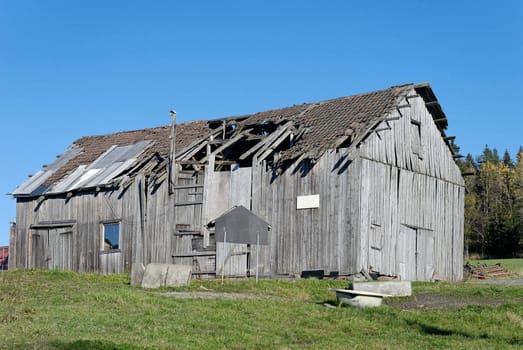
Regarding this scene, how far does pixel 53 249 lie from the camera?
132 ft

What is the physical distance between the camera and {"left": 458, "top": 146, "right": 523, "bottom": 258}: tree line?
7400 centimetres

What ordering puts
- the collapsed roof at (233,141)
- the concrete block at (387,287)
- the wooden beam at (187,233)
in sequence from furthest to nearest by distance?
the wooden beam at (187,233) < the collapsed roof at (233,141) < the concrete block at (387,287)

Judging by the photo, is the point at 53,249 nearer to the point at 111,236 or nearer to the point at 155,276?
the point at 111,236

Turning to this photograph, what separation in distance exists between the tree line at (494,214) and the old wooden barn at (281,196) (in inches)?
888

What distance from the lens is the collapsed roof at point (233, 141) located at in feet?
110

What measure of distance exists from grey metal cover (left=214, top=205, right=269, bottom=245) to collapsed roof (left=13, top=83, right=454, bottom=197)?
8.13 ft

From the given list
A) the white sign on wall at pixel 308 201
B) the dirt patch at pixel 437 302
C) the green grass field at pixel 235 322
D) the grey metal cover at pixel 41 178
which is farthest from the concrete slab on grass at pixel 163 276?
the grey metal cover at pixel 41 178

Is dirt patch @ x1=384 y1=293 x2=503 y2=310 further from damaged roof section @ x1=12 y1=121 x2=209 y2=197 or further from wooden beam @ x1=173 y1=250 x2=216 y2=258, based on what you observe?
damaged roof section @ x1=12 y1=121 x2=209 y2=197

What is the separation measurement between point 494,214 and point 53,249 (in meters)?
53.2

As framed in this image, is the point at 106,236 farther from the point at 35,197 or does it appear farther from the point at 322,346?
the point at 322,346

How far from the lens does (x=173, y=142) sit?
36062 millimetres

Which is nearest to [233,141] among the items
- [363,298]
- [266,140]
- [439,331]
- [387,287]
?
[266,140]

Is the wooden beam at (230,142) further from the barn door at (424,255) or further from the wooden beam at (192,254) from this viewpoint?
the barn door at (424,255)

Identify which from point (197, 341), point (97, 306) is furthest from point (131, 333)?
point (97, 306)
